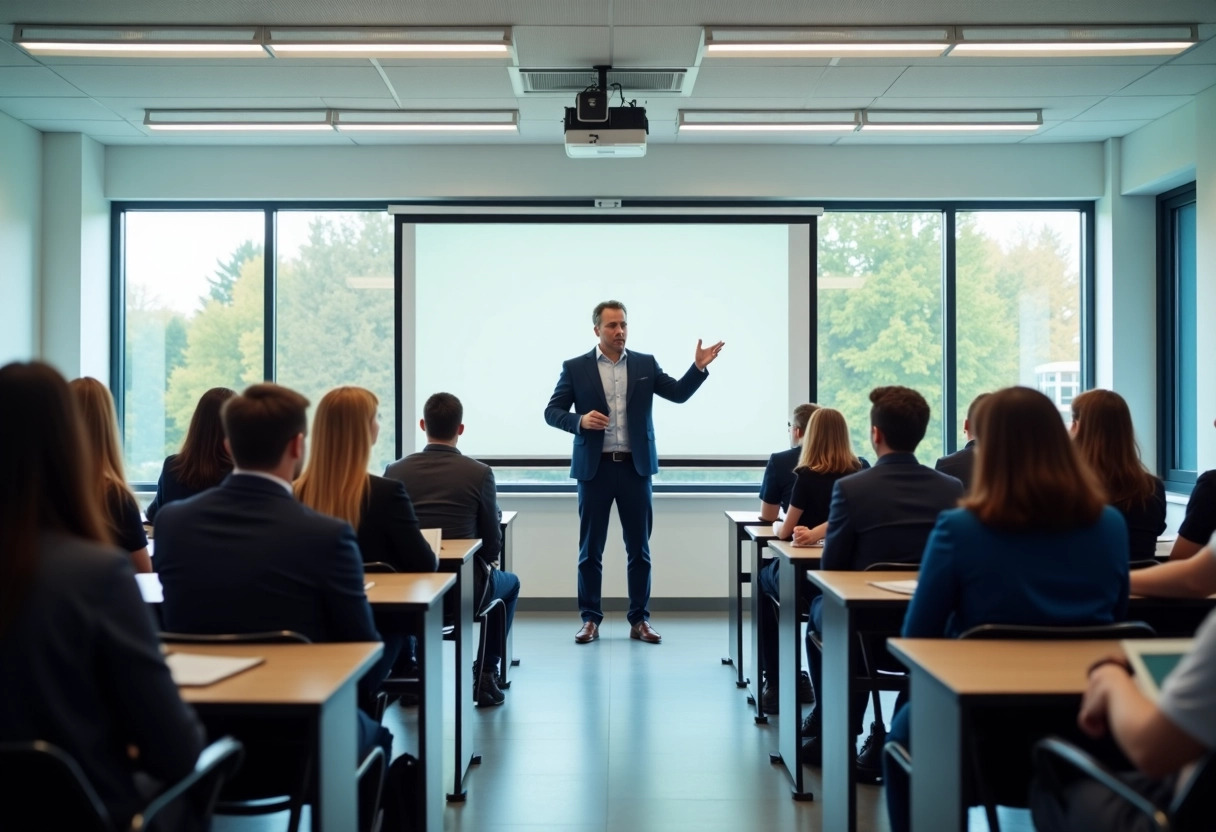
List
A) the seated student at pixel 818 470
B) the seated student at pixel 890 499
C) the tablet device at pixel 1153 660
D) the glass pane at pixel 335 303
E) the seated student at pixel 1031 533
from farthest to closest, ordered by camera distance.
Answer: the glass pane at pixel 335 303, the seated student at pixel 818 470, the seated student at pixel 890 499, the seated student at pixel 1031 533, the tablet device at pixel 1153 660

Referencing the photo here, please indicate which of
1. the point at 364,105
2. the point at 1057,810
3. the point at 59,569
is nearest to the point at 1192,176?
the point at 364,105

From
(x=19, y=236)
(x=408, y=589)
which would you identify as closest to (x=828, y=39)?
(x=408, y=589)

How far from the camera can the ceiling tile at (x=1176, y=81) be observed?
5141 mm

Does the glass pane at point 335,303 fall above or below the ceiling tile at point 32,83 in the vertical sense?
below

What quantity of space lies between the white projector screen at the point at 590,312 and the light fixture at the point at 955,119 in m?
0.97

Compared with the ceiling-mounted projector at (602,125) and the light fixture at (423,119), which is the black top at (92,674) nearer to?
the ceiling-mounted projector at (602,125)

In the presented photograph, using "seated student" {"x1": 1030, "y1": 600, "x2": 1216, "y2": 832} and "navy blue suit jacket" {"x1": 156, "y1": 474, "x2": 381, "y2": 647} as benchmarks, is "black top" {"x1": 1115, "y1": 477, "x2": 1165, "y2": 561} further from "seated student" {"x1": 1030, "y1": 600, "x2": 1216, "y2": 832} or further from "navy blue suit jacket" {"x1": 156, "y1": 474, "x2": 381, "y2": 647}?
"navy blue suit jacket" {"x1": 156, "y1": 474, "x2": 381, "y2": 647}

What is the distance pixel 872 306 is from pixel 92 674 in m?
6.18

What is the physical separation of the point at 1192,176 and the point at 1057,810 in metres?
5.41

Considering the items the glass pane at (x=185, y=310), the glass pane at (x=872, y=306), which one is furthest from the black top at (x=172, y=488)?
the glass pane at (x=872, y=306)

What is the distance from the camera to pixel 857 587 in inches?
104

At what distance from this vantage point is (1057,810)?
1.72 m

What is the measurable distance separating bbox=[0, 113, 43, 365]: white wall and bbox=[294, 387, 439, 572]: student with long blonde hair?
384 centimetres

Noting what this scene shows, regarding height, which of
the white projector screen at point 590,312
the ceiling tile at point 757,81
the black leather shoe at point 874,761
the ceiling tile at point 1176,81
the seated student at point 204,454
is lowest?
the black leather shoe at point 874,761
